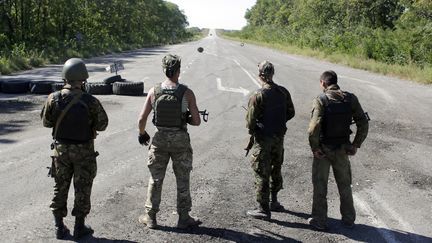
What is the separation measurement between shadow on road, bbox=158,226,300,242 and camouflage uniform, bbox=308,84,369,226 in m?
0.63

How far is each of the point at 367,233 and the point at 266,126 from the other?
5.62ft

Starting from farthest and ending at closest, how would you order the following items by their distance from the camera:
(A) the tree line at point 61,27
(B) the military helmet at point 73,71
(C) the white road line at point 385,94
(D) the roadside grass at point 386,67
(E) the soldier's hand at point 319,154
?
(A) the tree line at point 61,27 → (D) the roadside grass at point 386,67 → (C) the white road line at point 385,94 → (E) the soldier's hand at point 319,154 → (B) the military helmet at point 73,71

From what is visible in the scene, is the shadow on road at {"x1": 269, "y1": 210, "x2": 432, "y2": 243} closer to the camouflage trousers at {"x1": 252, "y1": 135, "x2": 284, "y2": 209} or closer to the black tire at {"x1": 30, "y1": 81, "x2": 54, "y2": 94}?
the camouflage trousers at {"x1": 252, "y1": 135, "x2": 284, "y2": 209}

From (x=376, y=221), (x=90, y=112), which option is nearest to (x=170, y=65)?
(x=90, y=112)

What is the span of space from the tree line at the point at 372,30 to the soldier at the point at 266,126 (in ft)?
76.2

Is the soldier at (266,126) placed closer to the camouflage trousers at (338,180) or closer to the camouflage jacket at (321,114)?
the camouflage jacket at (321,114)

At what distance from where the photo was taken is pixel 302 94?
56.2 ft

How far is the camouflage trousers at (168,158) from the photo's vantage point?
16.7ft

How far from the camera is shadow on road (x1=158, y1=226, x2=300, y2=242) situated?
508 centimetres

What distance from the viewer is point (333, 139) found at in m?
5.27

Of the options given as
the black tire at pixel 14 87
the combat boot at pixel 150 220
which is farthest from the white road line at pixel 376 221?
the black tire at pixel 14 87

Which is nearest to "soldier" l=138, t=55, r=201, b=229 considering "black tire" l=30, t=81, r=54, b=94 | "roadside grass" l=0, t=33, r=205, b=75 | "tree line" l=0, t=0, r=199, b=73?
"black tire" l=30, t=81, r=54, b=94

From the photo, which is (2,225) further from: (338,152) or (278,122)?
(338,152)

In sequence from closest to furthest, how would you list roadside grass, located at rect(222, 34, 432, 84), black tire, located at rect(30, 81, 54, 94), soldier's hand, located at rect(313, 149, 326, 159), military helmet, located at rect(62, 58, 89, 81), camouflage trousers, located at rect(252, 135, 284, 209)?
military helmet, located at rect(62, 58, 89, 81), soldier's hand, located at rect(313, 149, 326, 159), camouflage trousers, located at rect(252, 135, 284, 209), black tire, located at rect(30, 81, 54, 94), roadside grass, located at rect(222, 34, 432, 84)
